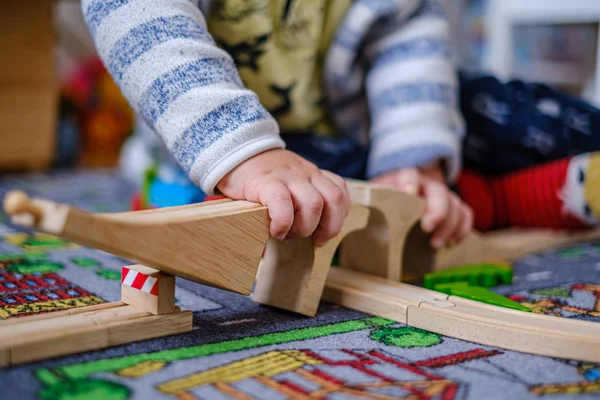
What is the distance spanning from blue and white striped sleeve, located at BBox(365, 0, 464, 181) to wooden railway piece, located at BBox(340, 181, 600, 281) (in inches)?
4.3

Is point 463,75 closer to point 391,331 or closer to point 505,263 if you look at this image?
point 505,263

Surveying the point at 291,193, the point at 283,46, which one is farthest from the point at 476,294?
the point at 283,46

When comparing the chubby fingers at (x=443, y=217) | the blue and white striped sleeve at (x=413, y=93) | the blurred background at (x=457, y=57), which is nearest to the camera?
the chubby fingers at (x=443, y=217)

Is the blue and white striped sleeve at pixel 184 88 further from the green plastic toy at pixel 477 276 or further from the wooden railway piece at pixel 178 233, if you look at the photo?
the green plastic toy at pixel 477 276

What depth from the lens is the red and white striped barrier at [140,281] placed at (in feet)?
1.66

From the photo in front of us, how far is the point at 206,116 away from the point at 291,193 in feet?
0.35

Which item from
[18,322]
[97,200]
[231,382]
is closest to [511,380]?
[231,382]

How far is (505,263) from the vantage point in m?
0.84

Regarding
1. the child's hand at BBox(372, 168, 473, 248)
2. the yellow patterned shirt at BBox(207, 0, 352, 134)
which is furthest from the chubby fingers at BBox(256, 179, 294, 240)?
the yellow patterned shirt at BBox(207, 0, 352, 134)

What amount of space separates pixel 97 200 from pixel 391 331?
809 mm

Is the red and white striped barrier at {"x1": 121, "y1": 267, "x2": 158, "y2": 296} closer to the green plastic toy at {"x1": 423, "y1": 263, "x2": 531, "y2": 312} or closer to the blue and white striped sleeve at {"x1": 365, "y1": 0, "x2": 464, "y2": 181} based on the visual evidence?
the green plastic toy at {"x1": 423, "y1": 263, "x2": 531, "y2": 312}

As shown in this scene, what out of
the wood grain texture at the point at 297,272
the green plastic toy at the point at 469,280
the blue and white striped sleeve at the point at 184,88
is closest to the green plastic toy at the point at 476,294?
the green plastic toy at the point at 469,280

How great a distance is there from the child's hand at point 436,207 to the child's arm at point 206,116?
0.19m

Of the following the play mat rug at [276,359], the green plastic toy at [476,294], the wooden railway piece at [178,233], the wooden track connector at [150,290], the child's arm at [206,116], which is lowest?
the play mat rug at [276,359]
